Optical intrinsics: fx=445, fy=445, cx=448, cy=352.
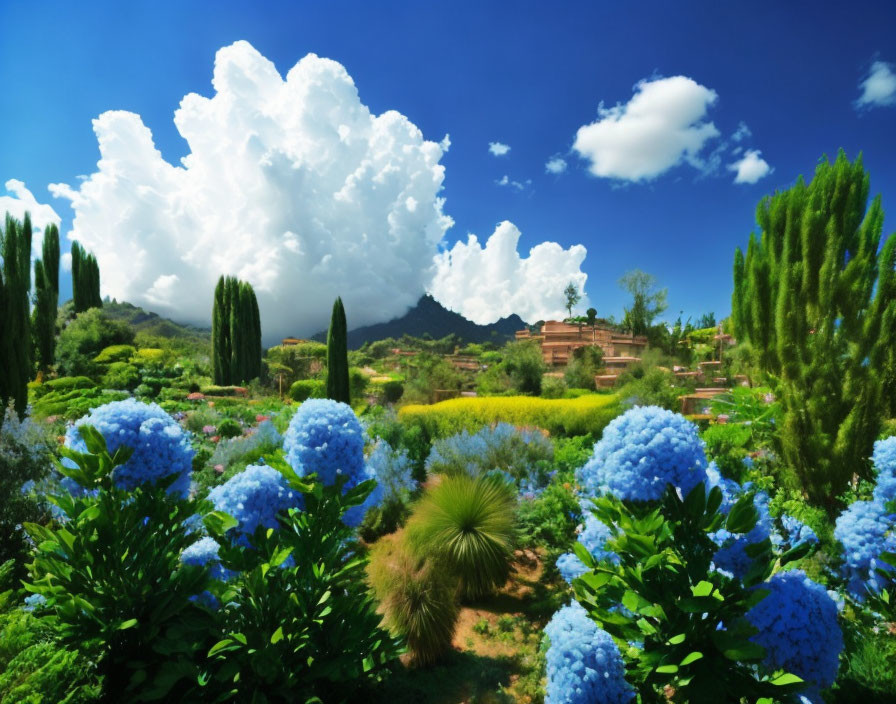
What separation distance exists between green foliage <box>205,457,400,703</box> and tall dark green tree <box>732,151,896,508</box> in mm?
5935

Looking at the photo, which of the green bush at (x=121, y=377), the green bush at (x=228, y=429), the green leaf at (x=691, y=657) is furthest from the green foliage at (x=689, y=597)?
the green bush at (x=121, y=377)

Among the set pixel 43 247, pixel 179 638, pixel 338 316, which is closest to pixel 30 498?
pixel 179 638

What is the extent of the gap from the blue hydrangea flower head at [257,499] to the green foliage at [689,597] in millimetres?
1456

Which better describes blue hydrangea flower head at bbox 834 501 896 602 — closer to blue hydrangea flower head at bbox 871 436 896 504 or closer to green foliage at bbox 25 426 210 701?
blue hydrangea flower head at bbox 871 436 896 504

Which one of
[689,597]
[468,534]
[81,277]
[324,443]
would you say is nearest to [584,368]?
[468,534]

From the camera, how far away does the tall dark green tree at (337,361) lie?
17203mm

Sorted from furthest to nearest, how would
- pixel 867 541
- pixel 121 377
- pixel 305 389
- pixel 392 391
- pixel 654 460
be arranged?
1. pixel 392 391
2. pixel 305 389
3. pixel 121 377
4. pixel 867 541
5. pixel 654 460

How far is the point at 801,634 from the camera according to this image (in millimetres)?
1657

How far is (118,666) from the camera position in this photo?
216 centimetres

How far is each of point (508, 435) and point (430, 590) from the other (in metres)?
3.86

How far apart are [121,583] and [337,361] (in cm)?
1557

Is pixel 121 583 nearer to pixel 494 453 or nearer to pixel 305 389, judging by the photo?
pixel 494 453

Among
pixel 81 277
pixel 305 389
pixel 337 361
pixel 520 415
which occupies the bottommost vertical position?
pixel 305 389

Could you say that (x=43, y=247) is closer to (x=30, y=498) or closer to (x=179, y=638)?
(x=30, y=498)
